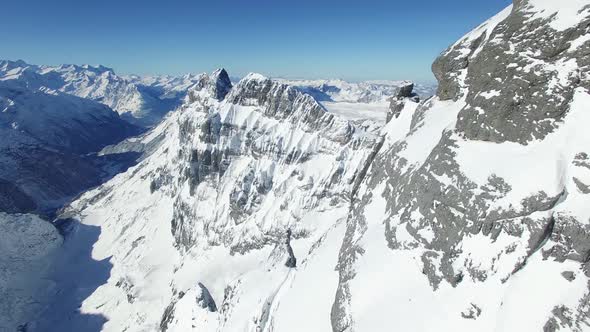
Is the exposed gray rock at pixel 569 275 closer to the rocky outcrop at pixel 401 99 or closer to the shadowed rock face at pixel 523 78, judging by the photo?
the shadowed rock face at pixel 523 78

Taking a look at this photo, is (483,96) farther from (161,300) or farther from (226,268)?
→ (161,300)

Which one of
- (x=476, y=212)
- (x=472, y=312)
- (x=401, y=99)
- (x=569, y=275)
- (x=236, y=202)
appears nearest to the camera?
(x=569, y=275)

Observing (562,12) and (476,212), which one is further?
(562,12)

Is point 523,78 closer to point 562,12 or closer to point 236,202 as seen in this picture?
point 562,12

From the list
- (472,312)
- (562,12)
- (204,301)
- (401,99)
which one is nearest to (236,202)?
(204,301)

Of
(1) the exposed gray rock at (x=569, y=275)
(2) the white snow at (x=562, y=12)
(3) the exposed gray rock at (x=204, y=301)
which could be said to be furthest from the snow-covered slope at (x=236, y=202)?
(2) the white snow at (x=562, y=12)

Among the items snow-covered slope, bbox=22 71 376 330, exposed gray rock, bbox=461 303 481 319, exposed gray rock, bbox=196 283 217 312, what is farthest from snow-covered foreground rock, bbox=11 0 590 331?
snow-covered slope, bbox=22 71 376 330

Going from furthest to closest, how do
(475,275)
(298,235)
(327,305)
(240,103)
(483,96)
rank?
(240,103) → (298,235) → (327,305) → (483,96) → (475,275)

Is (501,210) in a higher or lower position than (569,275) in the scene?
higher

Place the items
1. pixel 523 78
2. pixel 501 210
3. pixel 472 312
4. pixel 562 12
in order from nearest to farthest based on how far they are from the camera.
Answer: pixel 472 312
pixel 501 210
pixel 562 12
pixel 523 78

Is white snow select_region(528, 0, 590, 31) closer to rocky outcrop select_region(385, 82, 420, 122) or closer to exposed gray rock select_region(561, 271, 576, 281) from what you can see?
exposed gray rock select_region(561, 271, 576, 281)

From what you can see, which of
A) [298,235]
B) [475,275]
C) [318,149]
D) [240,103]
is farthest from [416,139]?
[240,103]
